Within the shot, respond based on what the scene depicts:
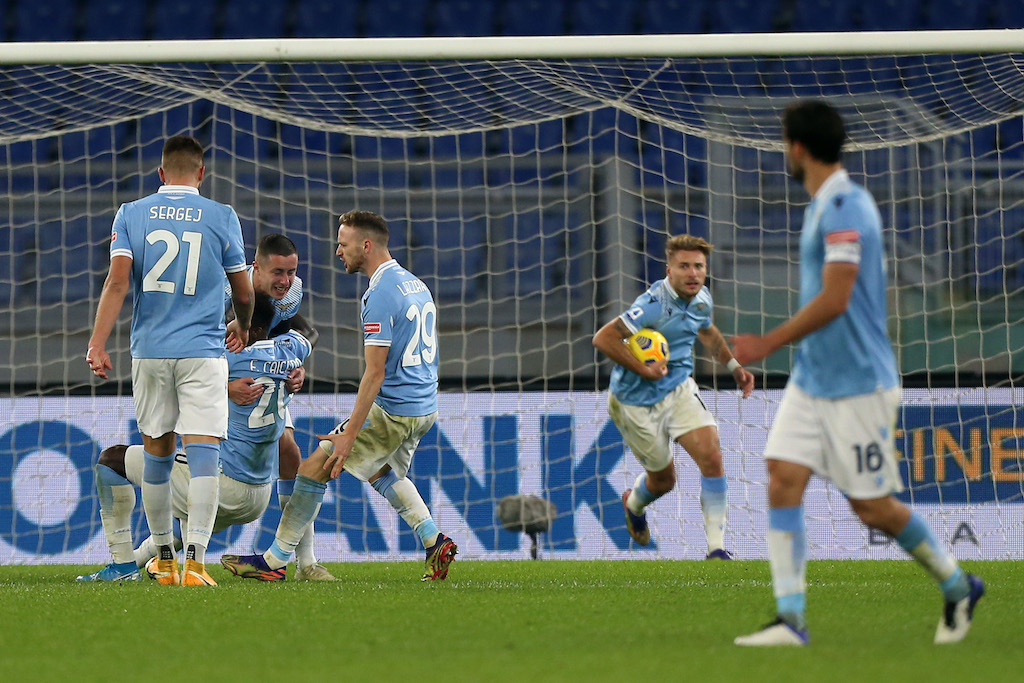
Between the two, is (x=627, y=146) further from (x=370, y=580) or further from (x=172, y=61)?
(x=370, y=580)

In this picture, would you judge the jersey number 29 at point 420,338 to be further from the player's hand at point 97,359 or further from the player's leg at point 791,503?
the player's leg at point 791,503

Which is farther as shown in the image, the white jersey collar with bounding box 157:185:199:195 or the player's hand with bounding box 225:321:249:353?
the player's hand with bounding box 225:321:249:353

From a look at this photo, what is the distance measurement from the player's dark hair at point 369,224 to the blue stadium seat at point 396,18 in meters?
8.46

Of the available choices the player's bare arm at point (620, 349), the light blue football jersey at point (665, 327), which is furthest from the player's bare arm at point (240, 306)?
the light blue football jersey at point (665, 327)

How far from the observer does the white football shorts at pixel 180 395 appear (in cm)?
517

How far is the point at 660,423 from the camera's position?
7.03 metres

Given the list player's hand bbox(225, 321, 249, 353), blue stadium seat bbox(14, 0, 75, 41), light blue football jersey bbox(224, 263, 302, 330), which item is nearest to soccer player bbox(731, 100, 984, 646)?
player's hand bbox(225, 321, 249, 353)

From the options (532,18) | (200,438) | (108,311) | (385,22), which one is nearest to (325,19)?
(385,22)

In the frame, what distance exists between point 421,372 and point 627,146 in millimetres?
5553

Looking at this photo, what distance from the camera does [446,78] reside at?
1060 cm

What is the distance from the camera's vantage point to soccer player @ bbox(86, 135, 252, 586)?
17.0 ft

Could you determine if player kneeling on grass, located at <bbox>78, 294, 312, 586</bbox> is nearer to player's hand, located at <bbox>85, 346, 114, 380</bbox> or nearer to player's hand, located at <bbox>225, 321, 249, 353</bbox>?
player's hand, located at <bbox>225, 321, 249, 353</bbox>

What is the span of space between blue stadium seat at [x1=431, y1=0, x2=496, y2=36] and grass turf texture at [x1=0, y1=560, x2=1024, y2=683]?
9.07 metres

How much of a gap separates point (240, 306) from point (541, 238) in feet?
17.5
